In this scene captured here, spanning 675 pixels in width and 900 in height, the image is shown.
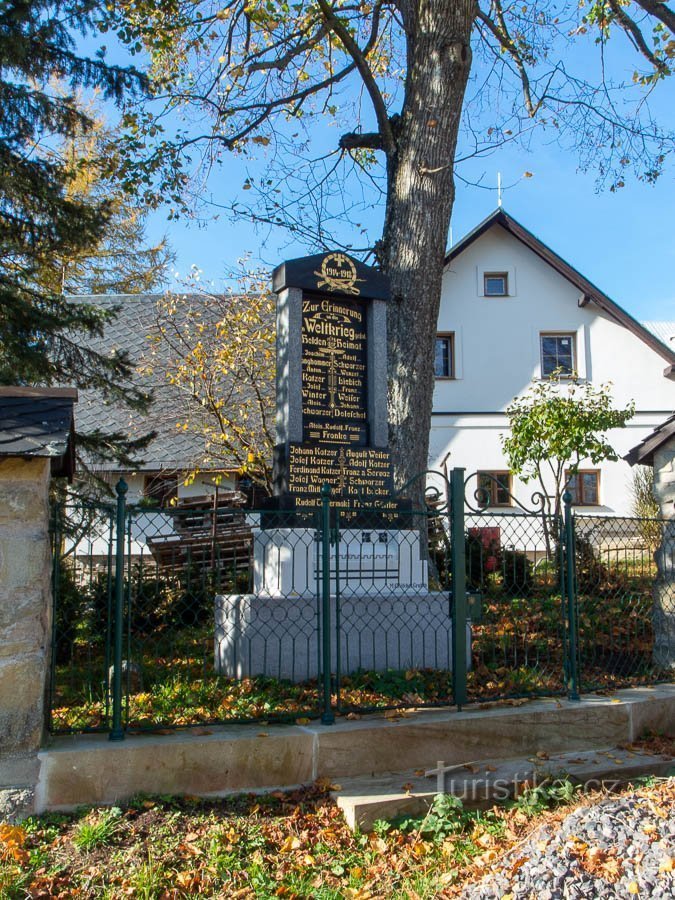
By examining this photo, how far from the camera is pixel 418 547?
7.13 m

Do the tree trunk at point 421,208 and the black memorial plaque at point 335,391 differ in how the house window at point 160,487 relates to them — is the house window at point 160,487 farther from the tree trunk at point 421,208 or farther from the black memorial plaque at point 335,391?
the black memorial plaque at point 335,391

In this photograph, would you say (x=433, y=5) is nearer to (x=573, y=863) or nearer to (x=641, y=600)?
(x=641, y=600)

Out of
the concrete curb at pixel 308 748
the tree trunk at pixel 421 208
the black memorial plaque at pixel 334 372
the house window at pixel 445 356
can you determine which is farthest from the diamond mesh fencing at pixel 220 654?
the house window at pixel 445 356

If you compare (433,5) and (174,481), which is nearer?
(433,5)

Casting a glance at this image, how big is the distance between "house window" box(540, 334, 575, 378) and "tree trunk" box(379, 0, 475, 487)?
32.8 ft

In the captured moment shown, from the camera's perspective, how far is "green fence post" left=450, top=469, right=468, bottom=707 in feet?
18.9

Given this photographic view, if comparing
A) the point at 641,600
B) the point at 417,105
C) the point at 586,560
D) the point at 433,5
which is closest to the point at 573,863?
the point at 641,600

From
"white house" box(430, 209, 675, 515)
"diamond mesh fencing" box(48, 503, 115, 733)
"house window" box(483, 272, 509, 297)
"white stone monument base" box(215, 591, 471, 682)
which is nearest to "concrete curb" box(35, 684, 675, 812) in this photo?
"diamond mesh fencing" box(48, 503, 115, 733)

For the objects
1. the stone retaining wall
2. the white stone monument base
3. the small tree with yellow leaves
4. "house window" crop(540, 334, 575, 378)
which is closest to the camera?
the stone retaining wall

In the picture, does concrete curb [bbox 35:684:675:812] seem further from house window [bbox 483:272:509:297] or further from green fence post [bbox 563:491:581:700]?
house window [bbox 483:272:509:297]

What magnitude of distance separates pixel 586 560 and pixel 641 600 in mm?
863

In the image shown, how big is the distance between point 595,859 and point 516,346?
52.8ft

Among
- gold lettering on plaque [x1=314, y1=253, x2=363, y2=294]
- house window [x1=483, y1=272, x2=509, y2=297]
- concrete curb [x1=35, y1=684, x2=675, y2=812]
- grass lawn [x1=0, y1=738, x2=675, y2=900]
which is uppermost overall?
house window [x1=483, y1=272, x2=509, y2=297]

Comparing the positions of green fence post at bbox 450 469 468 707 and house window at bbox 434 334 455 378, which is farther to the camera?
house window at bbox 434 334 455 378
